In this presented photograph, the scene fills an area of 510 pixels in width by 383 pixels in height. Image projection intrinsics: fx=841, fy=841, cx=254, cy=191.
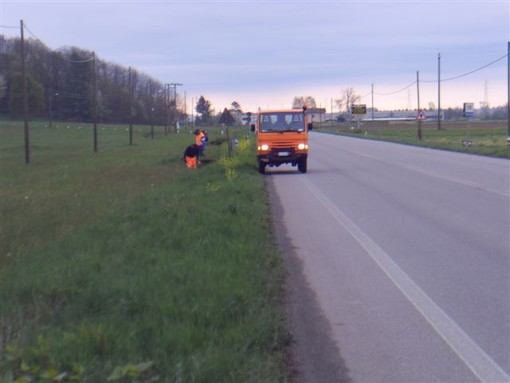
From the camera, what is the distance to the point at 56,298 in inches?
357

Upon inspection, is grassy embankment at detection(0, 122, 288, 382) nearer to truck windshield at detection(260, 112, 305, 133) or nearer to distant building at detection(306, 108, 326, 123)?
truck windshield at detection(260, 112, 305, 133)

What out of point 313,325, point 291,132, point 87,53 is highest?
point 87,53

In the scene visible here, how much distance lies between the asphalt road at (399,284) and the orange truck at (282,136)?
9.95 meters

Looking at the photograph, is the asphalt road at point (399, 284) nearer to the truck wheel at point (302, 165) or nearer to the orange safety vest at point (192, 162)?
the truck wheel at point (302, 165)

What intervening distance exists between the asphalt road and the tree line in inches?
1625

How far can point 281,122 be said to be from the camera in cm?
3209

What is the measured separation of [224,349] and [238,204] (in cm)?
1106

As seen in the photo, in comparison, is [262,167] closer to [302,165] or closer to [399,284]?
[302,165]

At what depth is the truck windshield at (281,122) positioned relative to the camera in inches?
1259

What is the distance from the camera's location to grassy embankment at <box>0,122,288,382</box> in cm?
631

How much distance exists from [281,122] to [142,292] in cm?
2373

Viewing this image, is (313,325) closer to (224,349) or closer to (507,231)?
(224,349)

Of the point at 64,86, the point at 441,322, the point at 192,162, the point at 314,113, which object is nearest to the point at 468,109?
the point at 192,162

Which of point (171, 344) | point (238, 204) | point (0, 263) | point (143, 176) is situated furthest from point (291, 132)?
point (171, 344)
